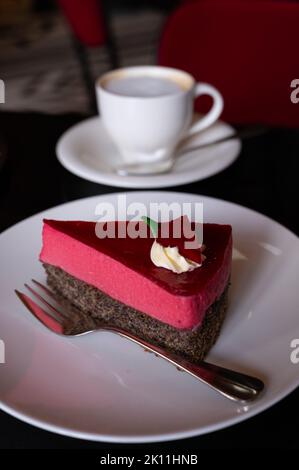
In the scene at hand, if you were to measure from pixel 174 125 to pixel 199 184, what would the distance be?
4.6 inches

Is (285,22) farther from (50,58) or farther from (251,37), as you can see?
(50,58)

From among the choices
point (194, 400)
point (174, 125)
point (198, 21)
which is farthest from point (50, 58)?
point (194, 400)

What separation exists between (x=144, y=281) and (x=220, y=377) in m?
0.13

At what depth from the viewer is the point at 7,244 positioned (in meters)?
0.70

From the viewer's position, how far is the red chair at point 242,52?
50.2 inches

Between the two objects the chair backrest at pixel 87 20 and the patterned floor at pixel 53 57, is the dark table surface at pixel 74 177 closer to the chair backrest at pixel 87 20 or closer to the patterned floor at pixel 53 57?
the chair backrest at pixel 87 20

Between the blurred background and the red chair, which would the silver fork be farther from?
the blurred background

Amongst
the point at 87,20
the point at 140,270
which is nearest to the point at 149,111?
the point at 140,270

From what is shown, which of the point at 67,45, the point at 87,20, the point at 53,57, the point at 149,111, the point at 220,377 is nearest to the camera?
the point at 220,377

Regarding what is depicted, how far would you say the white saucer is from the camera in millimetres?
882

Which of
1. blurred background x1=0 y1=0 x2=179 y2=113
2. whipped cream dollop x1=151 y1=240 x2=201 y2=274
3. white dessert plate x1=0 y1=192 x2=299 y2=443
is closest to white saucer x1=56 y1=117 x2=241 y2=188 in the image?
white dessert plate x1=0 y1=192 x2=299 y2=443

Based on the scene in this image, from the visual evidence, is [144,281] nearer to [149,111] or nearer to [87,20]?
[149,111]

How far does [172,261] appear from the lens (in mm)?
568
